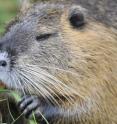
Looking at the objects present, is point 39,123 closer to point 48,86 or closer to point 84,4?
point 48,86

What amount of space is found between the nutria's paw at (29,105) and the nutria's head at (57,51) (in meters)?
0.18

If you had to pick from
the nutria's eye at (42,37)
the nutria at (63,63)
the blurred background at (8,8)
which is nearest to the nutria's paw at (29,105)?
the nutria at (63,63)

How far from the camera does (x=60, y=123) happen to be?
5480mm

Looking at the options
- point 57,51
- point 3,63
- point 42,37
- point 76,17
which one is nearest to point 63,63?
point 57,51

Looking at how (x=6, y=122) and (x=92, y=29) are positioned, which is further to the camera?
(x=6, y=122)

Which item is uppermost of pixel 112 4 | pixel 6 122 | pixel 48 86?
pixel 112 4

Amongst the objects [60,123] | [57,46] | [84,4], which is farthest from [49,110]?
[84,4]

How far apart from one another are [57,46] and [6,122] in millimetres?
873

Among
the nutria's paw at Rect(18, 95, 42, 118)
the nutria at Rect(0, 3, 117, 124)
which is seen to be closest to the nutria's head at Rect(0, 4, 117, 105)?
the nutria at Rect(0, 3, 117, 124)

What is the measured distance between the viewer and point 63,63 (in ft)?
17.2

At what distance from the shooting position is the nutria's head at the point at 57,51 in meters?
5.17

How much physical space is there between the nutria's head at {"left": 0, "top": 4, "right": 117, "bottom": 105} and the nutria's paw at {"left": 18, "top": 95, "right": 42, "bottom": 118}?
0.18 meters

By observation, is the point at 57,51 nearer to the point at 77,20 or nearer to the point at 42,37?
the point at 42,37

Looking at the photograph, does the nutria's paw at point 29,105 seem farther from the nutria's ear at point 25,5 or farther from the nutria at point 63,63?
the nutria's ear at point 25,5
